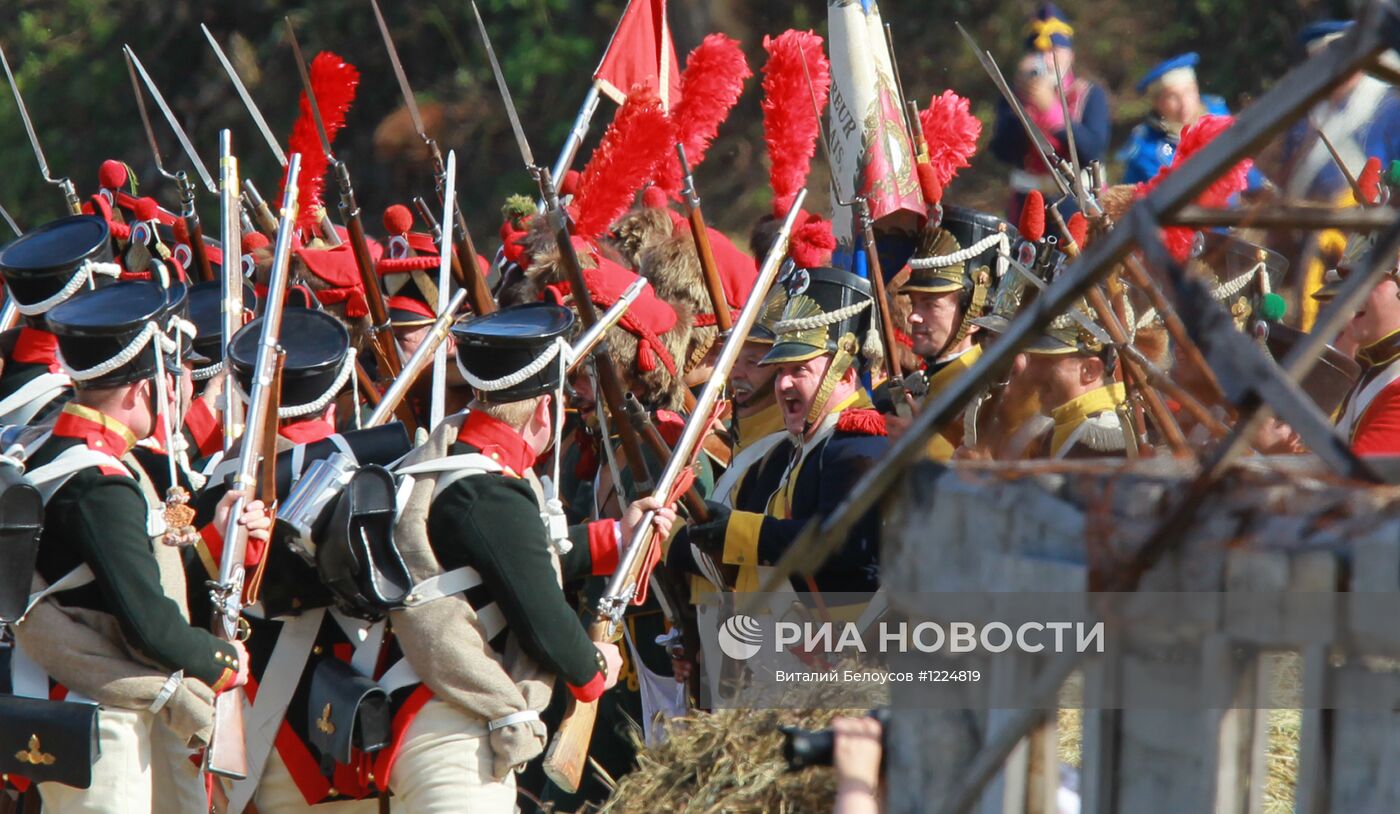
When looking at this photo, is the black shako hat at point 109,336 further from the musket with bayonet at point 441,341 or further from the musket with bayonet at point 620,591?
the musket with bayonet at point 620,591

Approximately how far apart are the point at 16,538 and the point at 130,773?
2.13ft

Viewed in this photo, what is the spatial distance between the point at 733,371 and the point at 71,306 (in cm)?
196

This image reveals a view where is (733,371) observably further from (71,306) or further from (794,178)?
(71,306)

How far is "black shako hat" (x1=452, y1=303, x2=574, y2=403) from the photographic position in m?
4.15

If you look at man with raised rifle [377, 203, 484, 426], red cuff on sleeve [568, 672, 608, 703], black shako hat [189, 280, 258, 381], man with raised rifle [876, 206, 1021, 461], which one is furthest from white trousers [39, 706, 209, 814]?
man with raised rifle [876, 206, 1021, 461]

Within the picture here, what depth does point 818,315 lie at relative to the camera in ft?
16.7

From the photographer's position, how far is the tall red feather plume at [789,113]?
5902mm

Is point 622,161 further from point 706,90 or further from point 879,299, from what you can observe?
point 879,299

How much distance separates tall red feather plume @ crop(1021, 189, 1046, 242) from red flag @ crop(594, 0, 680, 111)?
6.57ft

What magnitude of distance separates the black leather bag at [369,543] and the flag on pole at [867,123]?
2579mm

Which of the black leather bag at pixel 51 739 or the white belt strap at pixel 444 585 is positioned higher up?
the white belt strap at pixel 444 585

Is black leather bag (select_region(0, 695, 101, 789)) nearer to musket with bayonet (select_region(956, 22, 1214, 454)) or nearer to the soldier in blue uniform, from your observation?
musket with bayonet (select_region(956, 22, 1214, 454))

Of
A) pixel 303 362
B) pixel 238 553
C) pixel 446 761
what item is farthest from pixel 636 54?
pixel 446 761

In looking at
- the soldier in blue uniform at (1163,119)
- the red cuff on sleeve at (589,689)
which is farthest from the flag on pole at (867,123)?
the red cuff on sleeve at (589,689)
